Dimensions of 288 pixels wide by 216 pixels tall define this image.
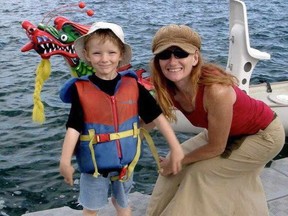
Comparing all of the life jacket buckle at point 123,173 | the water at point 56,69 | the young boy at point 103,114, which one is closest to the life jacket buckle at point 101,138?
the young boy at point 103,114

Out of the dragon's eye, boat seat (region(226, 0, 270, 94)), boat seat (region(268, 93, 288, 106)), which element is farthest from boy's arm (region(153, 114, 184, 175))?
boat seat (region(268, 93, 288, 106))

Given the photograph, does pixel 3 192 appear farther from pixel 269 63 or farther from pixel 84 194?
pixel 269 63

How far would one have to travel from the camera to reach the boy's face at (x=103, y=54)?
257 cm

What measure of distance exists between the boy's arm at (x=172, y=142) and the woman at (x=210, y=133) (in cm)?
11

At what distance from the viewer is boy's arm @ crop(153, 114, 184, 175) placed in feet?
8.86

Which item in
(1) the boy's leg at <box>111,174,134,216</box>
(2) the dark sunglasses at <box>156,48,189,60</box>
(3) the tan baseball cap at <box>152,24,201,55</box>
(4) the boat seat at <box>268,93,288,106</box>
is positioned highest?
(3) the tan baseball cap at <box>152,24,201,55</box>

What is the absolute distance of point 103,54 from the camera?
257cm

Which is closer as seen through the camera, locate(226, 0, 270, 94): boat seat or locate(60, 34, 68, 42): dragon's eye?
locate(60, 34, 68, 42): dragon's eye

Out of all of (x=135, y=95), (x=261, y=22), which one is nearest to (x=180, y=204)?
(x=135, y=95)

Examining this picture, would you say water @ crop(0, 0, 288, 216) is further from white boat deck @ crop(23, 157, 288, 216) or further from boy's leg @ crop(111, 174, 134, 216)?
boy's leg @ crop(111, 174, 134, 216)

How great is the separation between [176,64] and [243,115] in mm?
544

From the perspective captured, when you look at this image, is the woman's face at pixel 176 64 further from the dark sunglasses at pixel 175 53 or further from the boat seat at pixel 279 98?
the boat seat at pixel 279 98

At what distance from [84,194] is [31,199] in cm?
210

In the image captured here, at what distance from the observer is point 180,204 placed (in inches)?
115
